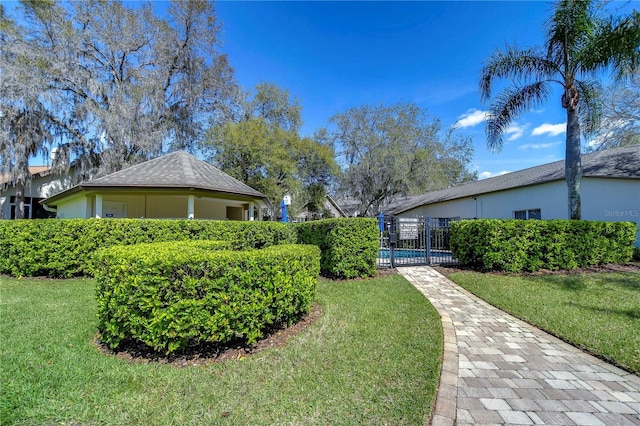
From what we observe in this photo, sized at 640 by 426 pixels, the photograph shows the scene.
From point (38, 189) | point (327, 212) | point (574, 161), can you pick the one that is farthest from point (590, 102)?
point (38, 189)

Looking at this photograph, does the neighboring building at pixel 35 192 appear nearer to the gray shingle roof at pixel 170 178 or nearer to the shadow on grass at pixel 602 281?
the gray shingle roof at pixel 170 178

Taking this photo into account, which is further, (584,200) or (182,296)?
(584,200)

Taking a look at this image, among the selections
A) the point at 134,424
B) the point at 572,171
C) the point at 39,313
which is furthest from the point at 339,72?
the point at 134,424

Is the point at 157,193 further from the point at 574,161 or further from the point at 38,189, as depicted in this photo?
the point at 574,161

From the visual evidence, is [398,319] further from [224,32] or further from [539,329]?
[224,32]

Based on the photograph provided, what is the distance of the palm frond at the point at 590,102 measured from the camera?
951cm

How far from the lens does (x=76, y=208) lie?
13.0 meters

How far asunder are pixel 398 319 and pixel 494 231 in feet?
17.1

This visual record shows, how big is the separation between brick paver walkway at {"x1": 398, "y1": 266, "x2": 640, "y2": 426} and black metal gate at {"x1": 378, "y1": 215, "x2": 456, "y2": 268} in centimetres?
486

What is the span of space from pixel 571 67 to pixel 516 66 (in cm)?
154

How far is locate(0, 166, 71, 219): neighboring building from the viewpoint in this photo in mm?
16609

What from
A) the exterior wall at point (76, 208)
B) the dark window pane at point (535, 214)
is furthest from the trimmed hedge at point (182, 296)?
the dark window pane at point (535, 214)

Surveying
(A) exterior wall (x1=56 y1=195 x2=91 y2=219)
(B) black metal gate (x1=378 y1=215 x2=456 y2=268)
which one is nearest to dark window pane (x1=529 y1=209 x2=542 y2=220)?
(B) black metal gate (x1=378 y1=215 x2=456 y2=268)

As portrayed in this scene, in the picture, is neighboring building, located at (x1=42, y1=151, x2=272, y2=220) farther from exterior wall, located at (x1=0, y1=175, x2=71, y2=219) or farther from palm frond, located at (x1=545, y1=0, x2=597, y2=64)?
palm frond, located at (x1=545, y1=0, x2=597, y2=64)
